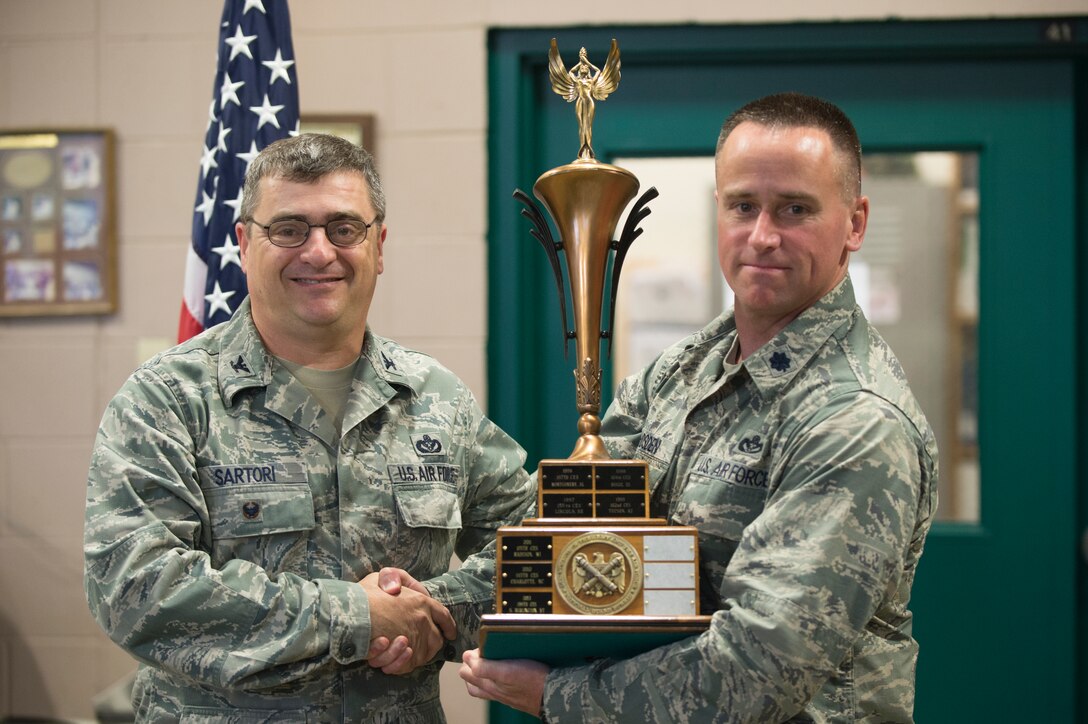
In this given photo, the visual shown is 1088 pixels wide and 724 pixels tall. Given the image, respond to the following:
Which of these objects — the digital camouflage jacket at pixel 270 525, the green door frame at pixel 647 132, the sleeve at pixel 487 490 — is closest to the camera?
the digital camouflage jacket at pixel 270 525

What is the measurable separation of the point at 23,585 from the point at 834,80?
2.28 m

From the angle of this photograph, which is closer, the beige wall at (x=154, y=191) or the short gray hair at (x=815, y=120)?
the short gray hair at (x=815, y=120)

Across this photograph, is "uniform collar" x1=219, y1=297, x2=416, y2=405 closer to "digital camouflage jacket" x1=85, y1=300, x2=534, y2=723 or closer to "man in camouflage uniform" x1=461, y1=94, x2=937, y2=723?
"digital camouflage jacket" x1=85, y1=300, x2=534, y2=723

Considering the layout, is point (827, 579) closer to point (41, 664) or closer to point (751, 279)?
point (751, 279)

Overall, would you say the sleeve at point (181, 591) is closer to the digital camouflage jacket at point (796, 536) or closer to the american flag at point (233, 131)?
the digital camouflage jacket at point (796, 536)

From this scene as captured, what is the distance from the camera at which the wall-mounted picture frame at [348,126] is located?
2547 millimetres

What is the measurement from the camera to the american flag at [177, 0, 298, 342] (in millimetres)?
2090

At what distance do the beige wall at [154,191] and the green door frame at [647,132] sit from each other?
5cm

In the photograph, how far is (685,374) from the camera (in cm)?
158

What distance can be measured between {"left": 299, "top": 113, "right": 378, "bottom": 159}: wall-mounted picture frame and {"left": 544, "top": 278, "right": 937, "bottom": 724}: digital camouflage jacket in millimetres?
1369

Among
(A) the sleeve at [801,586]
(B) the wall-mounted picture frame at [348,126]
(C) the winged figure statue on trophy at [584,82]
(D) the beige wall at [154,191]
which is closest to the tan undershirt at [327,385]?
(C) the winged figure statue on trophy at [584,82]

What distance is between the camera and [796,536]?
1.22 metres

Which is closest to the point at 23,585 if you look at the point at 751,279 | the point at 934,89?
the point at 751,279

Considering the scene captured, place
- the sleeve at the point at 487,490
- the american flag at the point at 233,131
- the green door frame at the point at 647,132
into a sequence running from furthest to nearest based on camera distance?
the green door frame at the point at 647,132 → the american flag at the point at 233,131 → the sleeve at the point at 487,490
